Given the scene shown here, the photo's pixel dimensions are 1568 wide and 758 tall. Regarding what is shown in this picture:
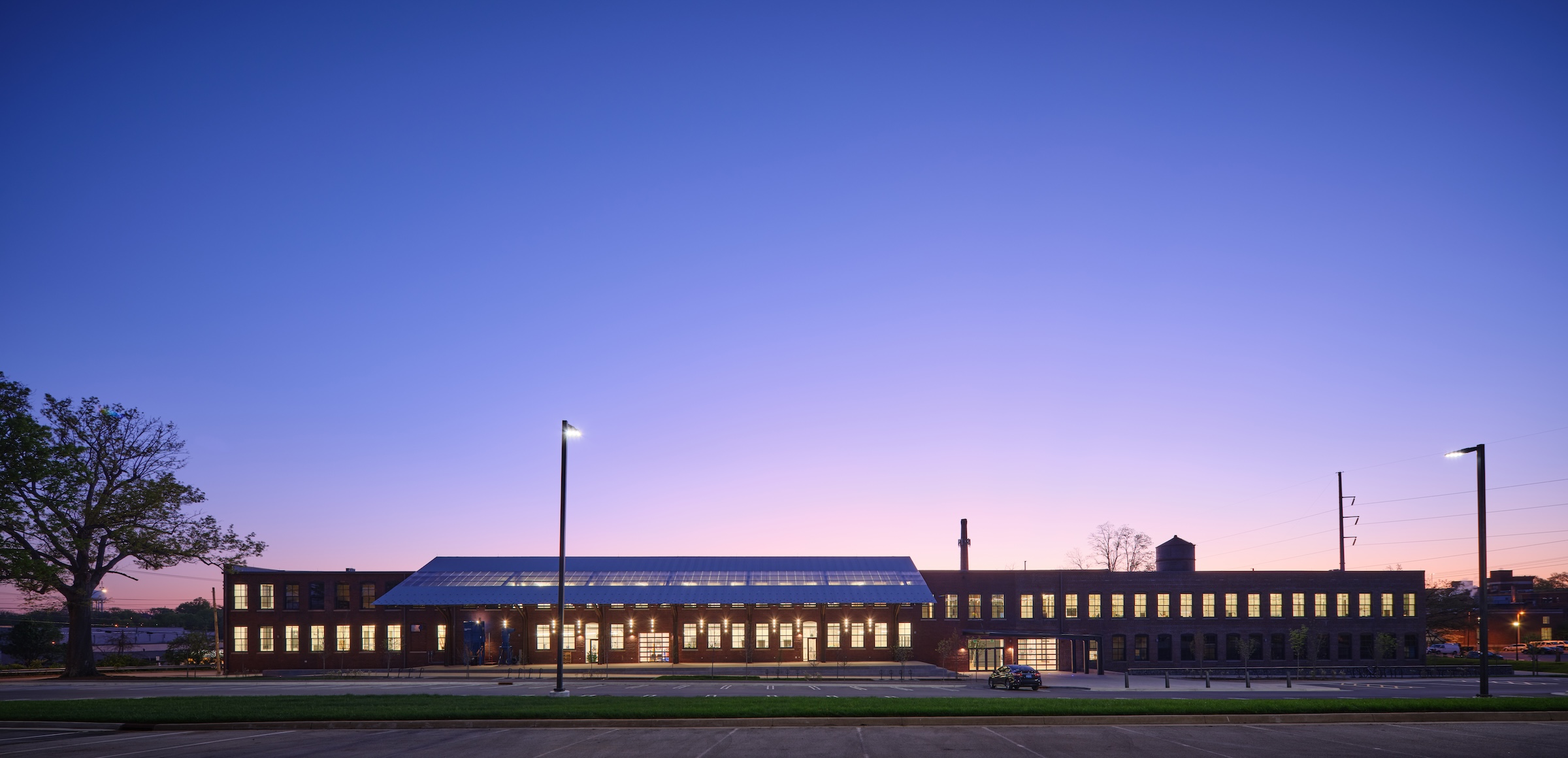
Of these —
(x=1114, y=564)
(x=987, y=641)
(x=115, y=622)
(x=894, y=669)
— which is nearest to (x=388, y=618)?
(x=894, y=669)

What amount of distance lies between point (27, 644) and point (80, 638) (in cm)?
5401

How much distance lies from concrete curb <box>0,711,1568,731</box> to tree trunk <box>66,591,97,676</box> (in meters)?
32.7

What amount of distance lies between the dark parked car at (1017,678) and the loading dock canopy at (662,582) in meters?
17.0

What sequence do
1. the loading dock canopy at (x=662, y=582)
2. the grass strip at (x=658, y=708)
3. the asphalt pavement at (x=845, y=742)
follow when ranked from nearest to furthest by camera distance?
the asphalt pavement at (x=845, y=742), the grass strip at (x=658, y=708), the loading dock canopy at (x=662, y=582)

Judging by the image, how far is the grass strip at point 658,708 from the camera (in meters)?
26.9

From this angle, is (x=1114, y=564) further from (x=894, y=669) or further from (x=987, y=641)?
(x=894, y=669)

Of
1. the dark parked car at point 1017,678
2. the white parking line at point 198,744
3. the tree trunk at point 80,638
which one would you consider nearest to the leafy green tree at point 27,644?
the tree trunk at point 80,638

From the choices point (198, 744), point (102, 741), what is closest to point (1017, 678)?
point (198, 744)

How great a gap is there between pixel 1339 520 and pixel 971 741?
Result: 81556 mm

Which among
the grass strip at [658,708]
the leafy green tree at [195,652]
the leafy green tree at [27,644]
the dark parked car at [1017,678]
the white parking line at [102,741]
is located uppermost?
the white parking line at [102,741]

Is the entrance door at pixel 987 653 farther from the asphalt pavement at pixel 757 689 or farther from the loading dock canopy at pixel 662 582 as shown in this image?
the asphalt pavement at pixel 757 689

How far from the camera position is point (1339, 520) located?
291 feet

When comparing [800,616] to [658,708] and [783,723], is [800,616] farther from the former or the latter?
[783,723]

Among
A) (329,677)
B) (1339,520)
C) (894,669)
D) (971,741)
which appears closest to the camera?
(971,741)
